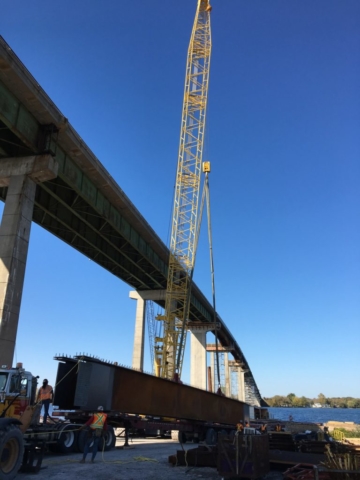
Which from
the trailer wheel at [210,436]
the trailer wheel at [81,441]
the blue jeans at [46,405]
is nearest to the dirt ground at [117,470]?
the trailer wheel at [81,441]

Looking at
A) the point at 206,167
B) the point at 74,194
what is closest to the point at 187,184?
the point at 206,167

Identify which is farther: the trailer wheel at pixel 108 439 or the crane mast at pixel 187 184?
the crane mast at pixel 187 184

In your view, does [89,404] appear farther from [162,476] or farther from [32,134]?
[32,134]

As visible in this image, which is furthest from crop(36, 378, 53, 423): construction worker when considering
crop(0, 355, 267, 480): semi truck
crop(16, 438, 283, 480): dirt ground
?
crop(16, 438, 283, 480): dirt ground

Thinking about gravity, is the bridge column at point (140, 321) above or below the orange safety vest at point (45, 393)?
above

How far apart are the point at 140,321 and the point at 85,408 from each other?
99.4 ft

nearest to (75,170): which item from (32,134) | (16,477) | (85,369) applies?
(32,134)

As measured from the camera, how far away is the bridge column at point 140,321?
42.6 meters

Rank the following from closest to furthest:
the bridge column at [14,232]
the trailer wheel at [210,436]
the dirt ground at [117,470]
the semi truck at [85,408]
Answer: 1. the dirt ground at [117,470]
2. the semi truck at [85,408]
3. the bridge column at [14,232]
4. the trailer wheel at [210,436]

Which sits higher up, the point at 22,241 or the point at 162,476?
the point at 22,241

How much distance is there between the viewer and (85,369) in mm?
14594

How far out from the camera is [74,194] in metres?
26.2

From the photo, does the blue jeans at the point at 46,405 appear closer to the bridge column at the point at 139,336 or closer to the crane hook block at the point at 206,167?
the crane hook block at the point at 206,167

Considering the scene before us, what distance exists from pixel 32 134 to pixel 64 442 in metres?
14.0
